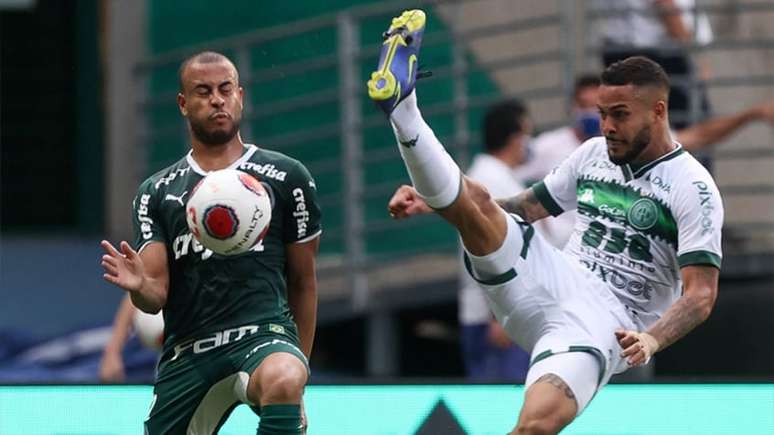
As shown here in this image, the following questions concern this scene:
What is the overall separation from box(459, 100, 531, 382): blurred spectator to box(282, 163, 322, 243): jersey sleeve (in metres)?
3.71

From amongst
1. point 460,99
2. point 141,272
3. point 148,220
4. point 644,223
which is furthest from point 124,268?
point 460,99

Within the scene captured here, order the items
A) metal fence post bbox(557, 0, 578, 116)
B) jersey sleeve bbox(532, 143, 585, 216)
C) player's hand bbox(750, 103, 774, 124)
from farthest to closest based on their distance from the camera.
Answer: metal fence post bbox(557, 0, 578, 116)
player's hand bbox(750, 103, 774, 124)
jersey sleeve bbox(532, 143, 585, 216)

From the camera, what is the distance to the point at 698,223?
8.26 meters

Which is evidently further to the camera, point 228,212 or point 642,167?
point 642,167

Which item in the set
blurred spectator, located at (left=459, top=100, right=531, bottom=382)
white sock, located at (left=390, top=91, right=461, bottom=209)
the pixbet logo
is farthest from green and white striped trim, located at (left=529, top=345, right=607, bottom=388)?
blurred spectator, located at (left=459, top=100, right=531, bottom=382)

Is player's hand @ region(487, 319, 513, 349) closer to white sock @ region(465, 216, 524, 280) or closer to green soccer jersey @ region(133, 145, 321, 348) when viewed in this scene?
white sock @ region(465, 216, 524, 280)

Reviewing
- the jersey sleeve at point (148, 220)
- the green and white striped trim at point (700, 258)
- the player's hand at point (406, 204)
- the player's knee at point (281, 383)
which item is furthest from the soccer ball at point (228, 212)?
the green and white striped trim at point (700, 258)

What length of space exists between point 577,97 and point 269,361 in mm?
4882

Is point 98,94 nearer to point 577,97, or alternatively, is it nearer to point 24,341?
point 24,341

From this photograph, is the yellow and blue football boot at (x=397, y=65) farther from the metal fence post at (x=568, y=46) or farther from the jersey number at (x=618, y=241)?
the metal fence post at (x=568, y=46)

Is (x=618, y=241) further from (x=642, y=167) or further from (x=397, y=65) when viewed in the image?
(x=397, y=65)

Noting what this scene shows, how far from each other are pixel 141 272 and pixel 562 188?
6.95 feet

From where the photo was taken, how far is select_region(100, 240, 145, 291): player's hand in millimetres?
7816

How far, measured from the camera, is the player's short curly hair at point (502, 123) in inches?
478
